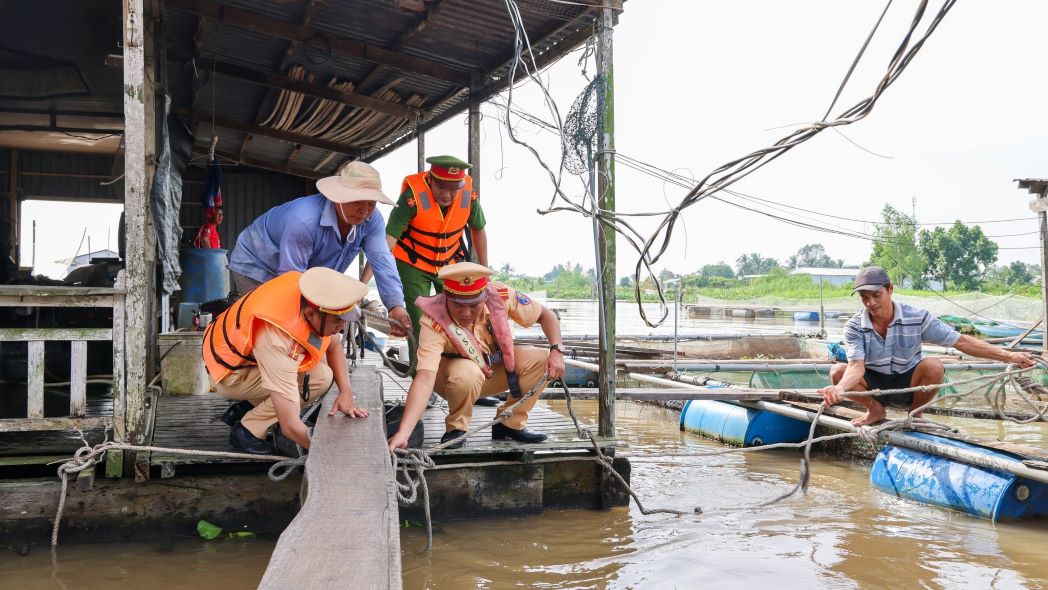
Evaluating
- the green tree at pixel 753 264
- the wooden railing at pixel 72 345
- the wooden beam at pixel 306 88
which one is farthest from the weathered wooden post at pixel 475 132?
the green tree at pixel 753 264

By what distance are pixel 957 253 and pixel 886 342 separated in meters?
53.5

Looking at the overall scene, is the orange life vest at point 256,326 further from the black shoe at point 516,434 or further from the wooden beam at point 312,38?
the wooden beam at point 312,38

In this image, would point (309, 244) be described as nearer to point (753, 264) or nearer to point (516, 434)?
point (516, 434)

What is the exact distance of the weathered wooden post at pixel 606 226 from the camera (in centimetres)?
510

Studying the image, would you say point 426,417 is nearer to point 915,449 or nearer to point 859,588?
point 859,588

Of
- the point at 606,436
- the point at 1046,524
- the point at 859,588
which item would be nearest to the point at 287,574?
the point at 859,588

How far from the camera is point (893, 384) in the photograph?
5812mm

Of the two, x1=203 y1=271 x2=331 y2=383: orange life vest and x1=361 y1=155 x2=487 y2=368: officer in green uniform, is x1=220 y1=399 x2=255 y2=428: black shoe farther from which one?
x1=361 y1=155 x2=487 y2=368: officer in green uniform

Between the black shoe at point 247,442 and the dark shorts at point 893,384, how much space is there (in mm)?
4366

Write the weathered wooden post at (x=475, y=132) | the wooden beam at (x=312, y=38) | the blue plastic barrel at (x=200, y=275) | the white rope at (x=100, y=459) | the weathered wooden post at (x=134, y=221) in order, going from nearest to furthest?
the white rope at (x=100, y=459) → the weathered wooden post at (x=134, y=221) → the wooden beam at (x=312, y=38) → the weathered wooden post at (x=475, y=132) → the blue plastic barrel at (x=200, y=275)

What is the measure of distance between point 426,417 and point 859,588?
3082mm

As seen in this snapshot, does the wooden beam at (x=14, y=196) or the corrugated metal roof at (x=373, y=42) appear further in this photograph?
the wooden beam at (x=14, y=196)

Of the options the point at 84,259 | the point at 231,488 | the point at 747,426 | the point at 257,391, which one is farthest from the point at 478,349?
the point at 84,259

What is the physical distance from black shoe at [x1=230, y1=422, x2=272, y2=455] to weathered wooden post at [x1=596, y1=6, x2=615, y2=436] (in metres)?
2.22
